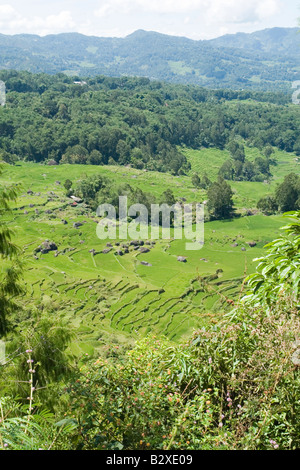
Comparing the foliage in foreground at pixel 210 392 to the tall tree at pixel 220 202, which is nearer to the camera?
the foliage in foreground at pixel 210 392

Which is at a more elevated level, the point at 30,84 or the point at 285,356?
the point at 30,84

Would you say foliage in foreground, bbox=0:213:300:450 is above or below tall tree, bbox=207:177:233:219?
above

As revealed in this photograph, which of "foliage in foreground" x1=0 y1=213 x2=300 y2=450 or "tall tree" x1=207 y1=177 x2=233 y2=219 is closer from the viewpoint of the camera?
"foliage in foreground" x1=0 y1=213 x2=300 y2=450

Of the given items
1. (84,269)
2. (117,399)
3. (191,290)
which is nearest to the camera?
(117,399)

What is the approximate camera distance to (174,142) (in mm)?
115438

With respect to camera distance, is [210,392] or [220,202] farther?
[220,202]

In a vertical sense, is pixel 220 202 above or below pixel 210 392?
below

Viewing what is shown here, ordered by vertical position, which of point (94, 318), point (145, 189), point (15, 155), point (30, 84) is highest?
point (30, 84)

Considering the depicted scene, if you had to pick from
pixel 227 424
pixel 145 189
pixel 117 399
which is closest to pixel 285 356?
pixel 227 424

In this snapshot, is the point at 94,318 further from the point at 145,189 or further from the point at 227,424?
the point at 145,189

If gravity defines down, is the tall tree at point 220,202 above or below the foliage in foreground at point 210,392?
below
